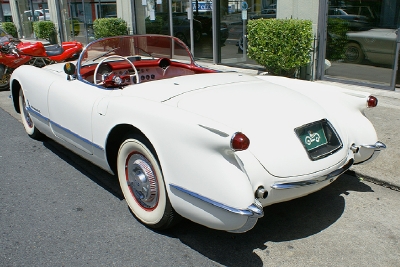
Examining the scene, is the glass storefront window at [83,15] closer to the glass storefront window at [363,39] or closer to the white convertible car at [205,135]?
the glass storefront window at [363,39]

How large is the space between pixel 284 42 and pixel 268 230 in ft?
16.8

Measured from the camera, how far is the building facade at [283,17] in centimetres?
705

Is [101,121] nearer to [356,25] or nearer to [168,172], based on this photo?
[168,172]

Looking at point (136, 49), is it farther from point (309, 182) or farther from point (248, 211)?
point (248, 211)

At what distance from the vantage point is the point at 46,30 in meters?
→ 17.1

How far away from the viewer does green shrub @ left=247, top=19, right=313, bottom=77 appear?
7.51m

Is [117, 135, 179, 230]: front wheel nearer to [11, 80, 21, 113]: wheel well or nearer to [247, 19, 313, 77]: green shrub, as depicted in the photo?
[11, 80, 21, 113]: wheel well

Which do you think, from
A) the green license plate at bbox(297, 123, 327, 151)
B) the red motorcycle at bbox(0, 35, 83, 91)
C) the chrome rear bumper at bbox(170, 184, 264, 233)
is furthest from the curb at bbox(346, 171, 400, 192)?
the red motorcycle at bbox(0, 35, 83, 91)

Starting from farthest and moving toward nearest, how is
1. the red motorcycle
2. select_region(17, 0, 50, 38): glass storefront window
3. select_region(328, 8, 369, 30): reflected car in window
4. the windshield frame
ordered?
select_region(17, 0, 50, 38): glass storefront window → the red motorcycle → select_region(328, 8, 369, 30): reflected car in window → the windshield frame

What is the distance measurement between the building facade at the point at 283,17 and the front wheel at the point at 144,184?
5.41 metres

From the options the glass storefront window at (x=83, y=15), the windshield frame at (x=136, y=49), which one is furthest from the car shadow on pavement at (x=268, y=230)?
the glass storefront window at (x=83, y=15)

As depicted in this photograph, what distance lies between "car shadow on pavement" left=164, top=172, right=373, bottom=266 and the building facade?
4.29 m

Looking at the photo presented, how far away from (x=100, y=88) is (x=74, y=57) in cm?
656

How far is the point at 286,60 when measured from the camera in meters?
7.62
